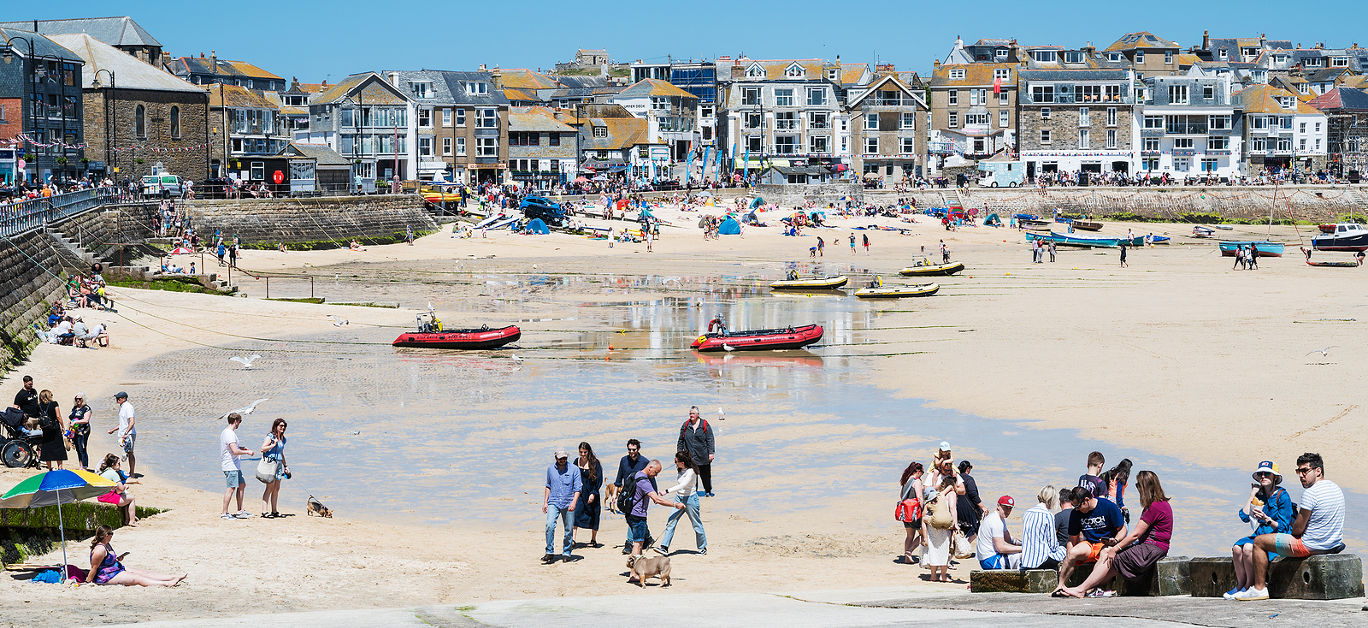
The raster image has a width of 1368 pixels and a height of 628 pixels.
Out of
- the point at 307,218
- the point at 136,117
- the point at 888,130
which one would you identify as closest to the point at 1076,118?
the point at 888,130

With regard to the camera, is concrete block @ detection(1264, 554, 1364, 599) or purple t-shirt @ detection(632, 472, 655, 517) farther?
purple t-shirt @ detection(632, 472, 655, 517)

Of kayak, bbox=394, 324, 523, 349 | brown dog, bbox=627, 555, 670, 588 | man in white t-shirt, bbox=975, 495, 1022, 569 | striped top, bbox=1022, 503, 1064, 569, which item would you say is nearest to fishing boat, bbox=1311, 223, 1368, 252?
kayak, bbox=394, 324, 523, 349

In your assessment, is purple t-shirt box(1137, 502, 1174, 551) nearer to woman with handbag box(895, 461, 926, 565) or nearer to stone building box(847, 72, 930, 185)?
woman with handbag box(895, 461, 926, 565)

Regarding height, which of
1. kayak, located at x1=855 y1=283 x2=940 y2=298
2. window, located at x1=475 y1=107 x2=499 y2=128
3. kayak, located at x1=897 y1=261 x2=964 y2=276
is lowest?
kayak, located at x1=855 y1=283 x2=940 y2=298

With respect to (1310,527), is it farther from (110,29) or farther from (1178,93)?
(1178,93)

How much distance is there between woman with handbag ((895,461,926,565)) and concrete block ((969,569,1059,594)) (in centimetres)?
123

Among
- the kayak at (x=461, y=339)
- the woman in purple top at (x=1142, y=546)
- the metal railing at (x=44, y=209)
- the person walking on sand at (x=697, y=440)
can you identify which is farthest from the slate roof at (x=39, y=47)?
the woman in purple top at (x=1142, y=546)

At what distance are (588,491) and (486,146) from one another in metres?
78.4

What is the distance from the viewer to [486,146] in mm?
91062

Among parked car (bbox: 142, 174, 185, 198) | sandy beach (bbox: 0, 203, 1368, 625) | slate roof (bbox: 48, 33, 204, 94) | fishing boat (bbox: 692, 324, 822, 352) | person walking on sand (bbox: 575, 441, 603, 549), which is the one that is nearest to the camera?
sandy beach (bbox: 0, 203, 1368, 625)

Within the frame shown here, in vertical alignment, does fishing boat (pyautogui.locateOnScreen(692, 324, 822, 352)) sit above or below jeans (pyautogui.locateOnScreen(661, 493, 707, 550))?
above

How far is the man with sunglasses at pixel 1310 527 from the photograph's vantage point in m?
10.5

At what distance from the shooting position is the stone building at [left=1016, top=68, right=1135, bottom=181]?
3831 inches

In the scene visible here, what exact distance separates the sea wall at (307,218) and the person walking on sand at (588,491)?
48.6 meters
